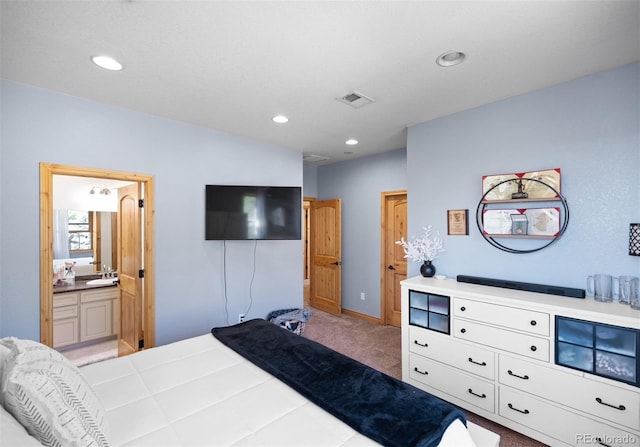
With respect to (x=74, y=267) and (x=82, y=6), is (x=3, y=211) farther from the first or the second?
(x=74, y=267)

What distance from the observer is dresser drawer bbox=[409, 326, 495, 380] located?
2.24 meters

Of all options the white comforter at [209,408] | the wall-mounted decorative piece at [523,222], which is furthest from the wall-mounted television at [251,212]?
the wall-mounted decorative piece at [523,222]

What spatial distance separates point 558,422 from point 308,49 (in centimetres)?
297

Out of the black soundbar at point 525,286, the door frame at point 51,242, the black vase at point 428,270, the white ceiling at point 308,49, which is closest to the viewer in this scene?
the white ceiling at point 308,49

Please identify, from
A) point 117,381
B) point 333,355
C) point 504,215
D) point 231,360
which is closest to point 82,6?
point 117,381

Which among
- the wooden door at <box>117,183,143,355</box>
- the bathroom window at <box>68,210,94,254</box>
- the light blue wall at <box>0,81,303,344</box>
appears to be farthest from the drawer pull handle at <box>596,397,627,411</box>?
the bathroom window at <box>68,210,94,254</box>

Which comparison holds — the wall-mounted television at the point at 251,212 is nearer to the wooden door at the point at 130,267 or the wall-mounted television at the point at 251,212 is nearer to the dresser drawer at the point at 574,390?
the wooden door at the point at 130,267

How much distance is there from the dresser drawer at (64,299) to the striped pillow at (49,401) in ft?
9.17

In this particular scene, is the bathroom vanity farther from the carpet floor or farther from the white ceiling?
the carpet floor

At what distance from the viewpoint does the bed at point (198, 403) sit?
3.14 ft

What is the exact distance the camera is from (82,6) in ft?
4.84

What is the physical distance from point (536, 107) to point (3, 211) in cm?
435

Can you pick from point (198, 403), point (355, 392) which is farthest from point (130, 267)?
point (355, 392)

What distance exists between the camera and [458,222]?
112 inches
